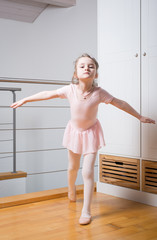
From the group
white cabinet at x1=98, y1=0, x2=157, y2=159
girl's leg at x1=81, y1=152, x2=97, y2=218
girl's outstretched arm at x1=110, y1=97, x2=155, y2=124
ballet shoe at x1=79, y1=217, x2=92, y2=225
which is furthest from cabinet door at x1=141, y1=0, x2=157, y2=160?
ballet shoe at x1=79, y1=217, x2=92, y2=225

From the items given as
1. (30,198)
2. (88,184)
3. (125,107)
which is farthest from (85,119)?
(30,198)

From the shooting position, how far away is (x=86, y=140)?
1.65 m

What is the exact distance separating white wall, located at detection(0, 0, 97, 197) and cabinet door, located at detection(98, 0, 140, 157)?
1.26 metres

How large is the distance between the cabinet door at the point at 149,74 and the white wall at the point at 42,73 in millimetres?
1523

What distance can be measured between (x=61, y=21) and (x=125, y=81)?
1.83 meters

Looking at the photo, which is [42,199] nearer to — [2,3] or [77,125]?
[77,125]

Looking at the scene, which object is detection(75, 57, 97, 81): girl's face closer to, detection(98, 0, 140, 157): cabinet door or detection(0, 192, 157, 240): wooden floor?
detection(98, 0, 140, 157): cabinet door

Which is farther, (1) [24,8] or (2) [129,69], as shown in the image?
(1) [24,8]

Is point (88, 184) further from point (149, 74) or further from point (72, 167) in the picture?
point (149, 74)

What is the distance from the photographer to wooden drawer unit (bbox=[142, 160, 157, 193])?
5.71ft

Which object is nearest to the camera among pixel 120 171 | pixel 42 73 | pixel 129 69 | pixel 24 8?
pixel 129 69

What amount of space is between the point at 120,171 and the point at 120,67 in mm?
653

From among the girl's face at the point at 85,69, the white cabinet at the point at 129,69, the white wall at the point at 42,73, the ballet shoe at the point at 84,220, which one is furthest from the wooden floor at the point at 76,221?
the white wall at the point at 42,73

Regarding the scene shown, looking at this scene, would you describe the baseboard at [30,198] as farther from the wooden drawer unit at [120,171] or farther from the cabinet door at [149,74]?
the cabinet door at [149,74]
